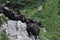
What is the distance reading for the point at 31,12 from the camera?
19719 mm

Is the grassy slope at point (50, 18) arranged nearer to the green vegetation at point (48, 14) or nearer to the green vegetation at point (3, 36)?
the green vegetation at point (48, 14)

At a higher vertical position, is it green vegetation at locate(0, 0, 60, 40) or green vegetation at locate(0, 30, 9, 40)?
green vegetation at locate(0, 30, 9, 40)

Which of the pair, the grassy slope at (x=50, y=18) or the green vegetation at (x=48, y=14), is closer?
the grassy slope at (x=50, y=18)

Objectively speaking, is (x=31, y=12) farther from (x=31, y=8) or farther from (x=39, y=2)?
(x=39, y=2)

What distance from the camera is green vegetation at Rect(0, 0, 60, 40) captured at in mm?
17328

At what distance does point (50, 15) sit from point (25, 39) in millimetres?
7745

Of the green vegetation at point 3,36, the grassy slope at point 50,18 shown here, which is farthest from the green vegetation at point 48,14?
the green vegetation at point 3,36

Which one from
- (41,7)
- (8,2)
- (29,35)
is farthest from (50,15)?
(29,35)

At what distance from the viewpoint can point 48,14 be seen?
66.9ft

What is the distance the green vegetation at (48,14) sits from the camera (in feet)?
56.9

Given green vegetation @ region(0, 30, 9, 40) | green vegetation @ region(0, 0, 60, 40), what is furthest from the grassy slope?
green vegetation @ region(0, 30, 9, 40)

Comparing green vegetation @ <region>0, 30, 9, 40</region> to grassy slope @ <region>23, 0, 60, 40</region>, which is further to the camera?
grassy slope @ <region>23, 0, 60, 40</region>

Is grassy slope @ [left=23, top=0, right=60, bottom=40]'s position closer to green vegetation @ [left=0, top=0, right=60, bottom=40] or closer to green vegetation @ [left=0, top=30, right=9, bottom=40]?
green vegetation @ [left=0, top=0, right=60, bottom=40]

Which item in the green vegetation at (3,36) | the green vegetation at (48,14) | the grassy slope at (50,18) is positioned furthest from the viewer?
the green vegetation at (48,14)
